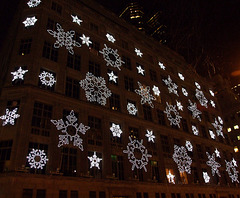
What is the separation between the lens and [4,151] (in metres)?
17.6

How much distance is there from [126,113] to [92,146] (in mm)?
7417

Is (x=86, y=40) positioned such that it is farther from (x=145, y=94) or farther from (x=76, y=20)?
(x=145, y=94)

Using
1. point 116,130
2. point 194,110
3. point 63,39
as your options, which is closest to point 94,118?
point 116,130

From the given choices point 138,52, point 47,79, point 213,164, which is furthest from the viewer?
point 138,52

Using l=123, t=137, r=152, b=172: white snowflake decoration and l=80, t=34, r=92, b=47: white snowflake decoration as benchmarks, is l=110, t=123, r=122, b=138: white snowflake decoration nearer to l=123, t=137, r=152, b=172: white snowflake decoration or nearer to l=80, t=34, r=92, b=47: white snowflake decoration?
l=123, t=137, r=152, b=172: white snowflake decoration

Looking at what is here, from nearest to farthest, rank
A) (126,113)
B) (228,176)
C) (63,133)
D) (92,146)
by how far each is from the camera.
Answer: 1. (63,133)
2. (92,146)
3. (126,113)
4. (228,176)

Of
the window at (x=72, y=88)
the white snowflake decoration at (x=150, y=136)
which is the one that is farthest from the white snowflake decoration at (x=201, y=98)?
the window at (x=72, y=88)

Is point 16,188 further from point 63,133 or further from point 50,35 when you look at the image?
point 50,35

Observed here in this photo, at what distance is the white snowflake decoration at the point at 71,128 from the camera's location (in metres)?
20.4

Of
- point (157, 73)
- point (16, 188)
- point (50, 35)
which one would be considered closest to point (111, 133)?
point (16, 188)

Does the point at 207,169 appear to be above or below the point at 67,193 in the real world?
above

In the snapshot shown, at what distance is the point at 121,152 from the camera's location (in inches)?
969

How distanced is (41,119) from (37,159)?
3.96m

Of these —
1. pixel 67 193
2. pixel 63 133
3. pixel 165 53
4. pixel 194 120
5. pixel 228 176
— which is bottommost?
pixel 67 193
